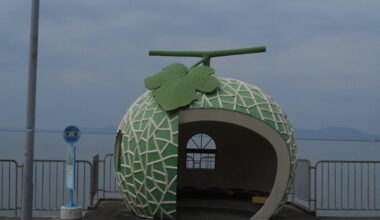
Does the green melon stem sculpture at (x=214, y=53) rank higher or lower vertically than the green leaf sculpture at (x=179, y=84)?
higher

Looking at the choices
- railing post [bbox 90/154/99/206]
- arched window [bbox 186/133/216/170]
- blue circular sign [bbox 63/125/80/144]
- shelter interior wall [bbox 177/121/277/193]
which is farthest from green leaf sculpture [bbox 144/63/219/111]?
arched window [bbox 186/133/216/170]

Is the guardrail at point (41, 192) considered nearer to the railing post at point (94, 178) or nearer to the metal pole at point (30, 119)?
the railing post at point (94, 178)

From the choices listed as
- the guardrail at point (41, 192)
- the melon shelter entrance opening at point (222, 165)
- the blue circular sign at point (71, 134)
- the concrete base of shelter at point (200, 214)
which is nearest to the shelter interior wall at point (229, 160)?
the melon shelter entrance opening at point (222, 165)

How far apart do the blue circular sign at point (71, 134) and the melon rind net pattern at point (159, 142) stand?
1.04 meters

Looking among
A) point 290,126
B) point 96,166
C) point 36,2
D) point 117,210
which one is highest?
point 36,2

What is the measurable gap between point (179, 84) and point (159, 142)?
1.42 m

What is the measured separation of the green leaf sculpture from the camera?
11.6 meters

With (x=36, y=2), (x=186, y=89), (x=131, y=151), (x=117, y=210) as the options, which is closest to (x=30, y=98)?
(x=36, y=2)

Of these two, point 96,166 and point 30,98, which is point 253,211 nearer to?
point 96,166

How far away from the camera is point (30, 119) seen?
978 cm

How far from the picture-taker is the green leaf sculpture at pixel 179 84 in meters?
11.6

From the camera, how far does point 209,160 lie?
16344mm

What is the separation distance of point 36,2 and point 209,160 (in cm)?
792

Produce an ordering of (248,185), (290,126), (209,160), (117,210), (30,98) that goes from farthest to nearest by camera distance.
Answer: (209,160), (248,185), (117,210), (290,126), (30,98)
